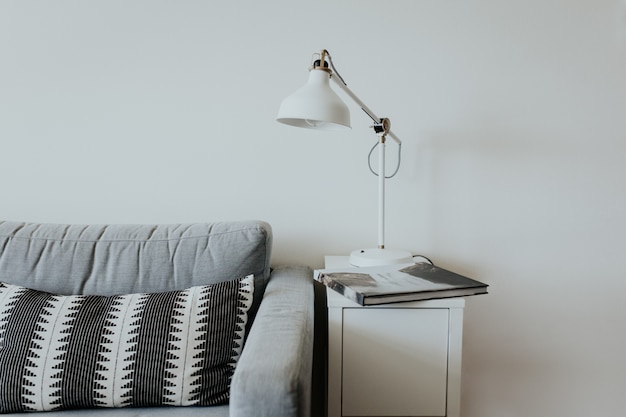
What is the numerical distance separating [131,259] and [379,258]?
2.25ft

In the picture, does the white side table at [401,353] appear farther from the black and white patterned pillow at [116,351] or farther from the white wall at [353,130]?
the white wall at [353,130]

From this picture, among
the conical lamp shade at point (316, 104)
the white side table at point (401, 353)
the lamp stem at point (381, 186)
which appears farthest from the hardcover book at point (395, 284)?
the conical lamp shade at point (316, 104)

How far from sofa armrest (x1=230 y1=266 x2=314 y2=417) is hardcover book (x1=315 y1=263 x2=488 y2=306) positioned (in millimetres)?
124

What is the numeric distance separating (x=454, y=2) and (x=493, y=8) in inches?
5.2

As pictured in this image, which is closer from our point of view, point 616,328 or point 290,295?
point 290,295

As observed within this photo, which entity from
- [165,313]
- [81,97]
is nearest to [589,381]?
[165,313]

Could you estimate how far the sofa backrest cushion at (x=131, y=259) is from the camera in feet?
3.76

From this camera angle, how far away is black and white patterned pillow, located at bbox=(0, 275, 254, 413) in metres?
0.93

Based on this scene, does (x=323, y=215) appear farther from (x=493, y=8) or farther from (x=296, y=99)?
(x=493, y=8)

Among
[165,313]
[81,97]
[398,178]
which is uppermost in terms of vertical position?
[81,97]

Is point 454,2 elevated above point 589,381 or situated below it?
above

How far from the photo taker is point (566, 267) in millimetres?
1468

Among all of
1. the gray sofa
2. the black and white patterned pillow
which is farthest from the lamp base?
the black and white patterned pillow

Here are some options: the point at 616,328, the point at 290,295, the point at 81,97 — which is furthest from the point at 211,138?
the point at 616,328
